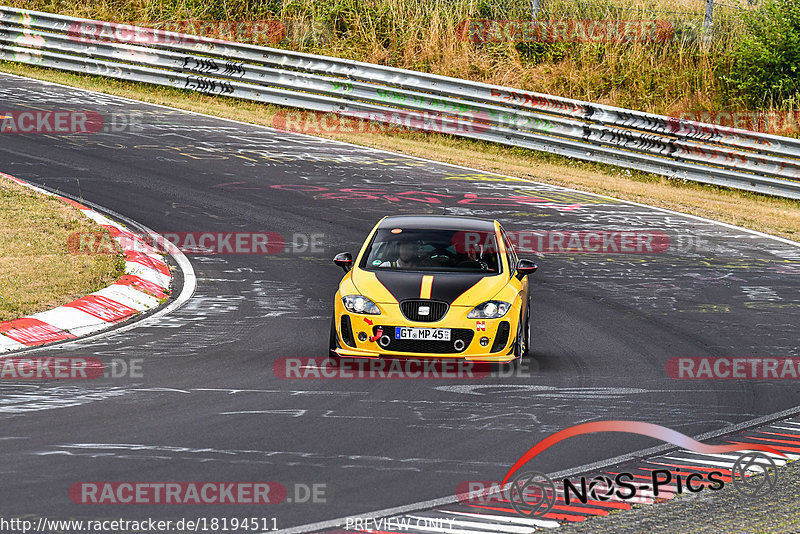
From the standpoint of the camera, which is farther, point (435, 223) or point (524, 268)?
point (435, 223)

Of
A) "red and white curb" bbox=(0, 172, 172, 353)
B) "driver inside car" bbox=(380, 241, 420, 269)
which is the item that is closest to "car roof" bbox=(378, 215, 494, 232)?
"driver inside car" bbox=(380, 241, 420, 269)

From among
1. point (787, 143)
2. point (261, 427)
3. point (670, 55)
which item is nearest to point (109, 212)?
point (261, 427)

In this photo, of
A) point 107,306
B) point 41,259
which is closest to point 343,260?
point 107,306

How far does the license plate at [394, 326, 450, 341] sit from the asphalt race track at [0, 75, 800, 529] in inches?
20.0

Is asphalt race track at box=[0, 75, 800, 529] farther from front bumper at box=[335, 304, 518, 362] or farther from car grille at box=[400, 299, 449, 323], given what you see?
car grille at box=[400, 299, 449, 323]

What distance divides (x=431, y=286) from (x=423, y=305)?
282 millimetres

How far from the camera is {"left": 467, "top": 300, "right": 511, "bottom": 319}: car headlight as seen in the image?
10.1 meters

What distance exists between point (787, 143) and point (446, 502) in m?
15.2

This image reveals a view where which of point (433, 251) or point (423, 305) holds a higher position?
point (433, 251)

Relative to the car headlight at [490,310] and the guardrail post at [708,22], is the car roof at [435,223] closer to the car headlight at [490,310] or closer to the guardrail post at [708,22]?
the car headlight at [490,310]

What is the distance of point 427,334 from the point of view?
392 inches

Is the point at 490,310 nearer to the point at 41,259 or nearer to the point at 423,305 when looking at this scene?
the point at 423,305

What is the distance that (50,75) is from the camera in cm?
2669

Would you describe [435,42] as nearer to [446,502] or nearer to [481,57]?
[481,57]
